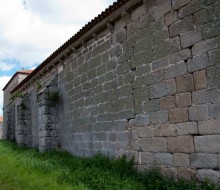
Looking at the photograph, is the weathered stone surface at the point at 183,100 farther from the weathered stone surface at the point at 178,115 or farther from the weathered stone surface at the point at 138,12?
the weathered stone surface at the point at 138,12

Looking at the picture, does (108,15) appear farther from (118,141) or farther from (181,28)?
(118,141)

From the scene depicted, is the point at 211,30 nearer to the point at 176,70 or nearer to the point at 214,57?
the point at 214,57

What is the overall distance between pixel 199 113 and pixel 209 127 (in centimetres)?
30

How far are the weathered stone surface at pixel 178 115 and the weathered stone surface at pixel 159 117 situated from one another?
13 cm

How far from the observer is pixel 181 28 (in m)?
5.32

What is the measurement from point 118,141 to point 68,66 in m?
4.30

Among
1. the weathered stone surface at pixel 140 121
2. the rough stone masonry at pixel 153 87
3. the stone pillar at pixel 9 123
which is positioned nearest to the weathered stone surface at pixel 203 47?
the rough stone masonry at pixel 153 87

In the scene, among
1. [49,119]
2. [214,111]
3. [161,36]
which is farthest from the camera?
Answer: [49,119]

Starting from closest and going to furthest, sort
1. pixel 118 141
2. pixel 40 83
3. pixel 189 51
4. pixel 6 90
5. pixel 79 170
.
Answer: pixel 189 51, pixel 79 170, pixel 118 141, pixel 40 83, pixel 6 90

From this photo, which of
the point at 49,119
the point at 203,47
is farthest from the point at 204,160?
the point at 49,119

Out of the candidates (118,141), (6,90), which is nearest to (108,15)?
(118,141)

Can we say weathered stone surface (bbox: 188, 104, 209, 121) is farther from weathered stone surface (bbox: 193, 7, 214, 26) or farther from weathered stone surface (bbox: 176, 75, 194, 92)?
weathered stone surface (bbox: 193, 7, 214, 26)

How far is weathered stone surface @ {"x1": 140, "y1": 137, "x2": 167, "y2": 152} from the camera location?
5.59m

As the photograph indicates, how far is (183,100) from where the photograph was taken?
17.1ft
